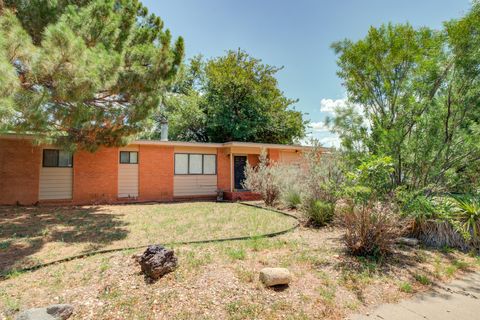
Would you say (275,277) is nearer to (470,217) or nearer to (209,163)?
(470,217)

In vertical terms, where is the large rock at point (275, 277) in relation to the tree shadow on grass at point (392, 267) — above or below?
above

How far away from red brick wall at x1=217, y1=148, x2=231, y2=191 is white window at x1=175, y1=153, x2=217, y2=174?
0.86 ft

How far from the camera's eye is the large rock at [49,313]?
2.74 m

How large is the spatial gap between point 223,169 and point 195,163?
1518 mm

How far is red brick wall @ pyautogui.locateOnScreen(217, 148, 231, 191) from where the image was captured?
45.4 ft

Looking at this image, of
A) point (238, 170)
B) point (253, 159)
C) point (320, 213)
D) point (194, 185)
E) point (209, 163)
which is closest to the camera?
point (320, 213)

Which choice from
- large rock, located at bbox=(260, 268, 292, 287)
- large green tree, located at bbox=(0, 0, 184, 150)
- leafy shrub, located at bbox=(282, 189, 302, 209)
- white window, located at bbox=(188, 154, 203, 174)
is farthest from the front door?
large rock, located at bbox=(260, 268, 292, 287)

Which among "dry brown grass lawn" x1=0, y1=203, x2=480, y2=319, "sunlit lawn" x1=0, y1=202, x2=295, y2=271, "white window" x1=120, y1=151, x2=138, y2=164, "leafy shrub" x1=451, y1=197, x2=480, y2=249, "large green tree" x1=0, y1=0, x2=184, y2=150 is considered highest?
"large green tree" x1=0, y1=0, x2=184, y2=150

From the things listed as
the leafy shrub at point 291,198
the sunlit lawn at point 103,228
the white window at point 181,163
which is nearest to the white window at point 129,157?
the white window at point 181,163

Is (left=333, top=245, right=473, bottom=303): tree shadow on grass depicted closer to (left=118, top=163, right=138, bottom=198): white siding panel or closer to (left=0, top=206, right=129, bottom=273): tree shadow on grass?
(left=0, top=206, right=129, bottom=273): tree shadow on grass

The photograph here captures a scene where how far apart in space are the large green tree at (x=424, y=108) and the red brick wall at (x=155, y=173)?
8.55 m

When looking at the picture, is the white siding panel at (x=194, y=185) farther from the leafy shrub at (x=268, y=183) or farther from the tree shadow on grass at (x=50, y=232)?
the tree shadow on grass at (x=50, y=232)

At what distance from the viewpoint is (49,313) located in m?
2.79

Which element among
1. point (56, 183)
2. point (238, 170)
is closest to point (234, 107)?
point (238, 170)
